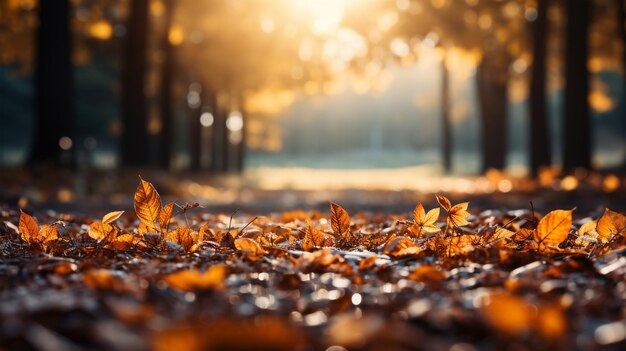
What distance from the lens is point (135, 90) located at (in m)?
13.2

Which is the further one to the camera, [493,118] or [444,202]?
[493,118]

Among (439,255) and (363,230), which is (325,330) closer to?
(439,255)

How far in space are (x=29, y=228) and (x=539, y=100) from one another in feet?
36.2

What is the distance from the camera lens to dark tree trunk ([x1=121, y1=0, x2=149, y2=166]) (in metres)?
13.1

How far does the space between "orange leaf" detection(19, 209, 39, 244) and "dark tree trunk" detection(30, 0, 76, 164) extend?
8285mm

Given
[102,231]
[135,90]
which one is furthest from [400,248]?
[135,90]

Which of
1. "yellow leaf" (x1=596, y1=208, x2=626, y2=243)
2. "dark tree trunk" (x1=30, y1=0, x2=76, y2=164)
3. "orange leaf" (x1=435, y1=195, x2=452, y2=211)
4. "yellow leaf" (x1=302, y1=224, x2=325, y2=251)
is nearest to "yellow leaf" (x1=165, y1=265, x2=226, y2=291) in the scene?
"yellow leaf" (x1=302, y1=224, x2=325, y2=251)

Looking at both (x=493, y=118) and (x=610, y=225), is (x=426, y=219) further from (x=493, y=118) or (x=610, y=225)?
(x=493, y=118)

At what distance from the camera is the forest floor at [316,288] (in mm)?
1412

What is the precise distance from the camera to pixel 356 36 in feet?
46.4

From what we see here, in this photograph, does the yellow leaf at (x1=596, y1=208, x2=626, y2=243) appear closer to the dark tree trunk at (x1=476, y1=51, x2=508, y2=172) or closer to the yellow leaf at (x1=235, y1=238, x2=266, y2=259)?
the yellow leaf at (x1=235, y1=238, x2=266, y2=259)

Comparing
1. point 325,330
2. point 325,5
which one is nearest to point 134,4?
point 325,5

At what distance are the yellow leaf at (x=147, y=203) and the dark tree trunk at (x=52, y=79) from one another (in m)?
8.41

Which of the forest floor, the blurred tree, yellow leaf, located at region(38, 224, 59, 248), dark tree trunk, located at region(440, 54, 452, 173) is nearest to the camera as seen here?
the forest floor
